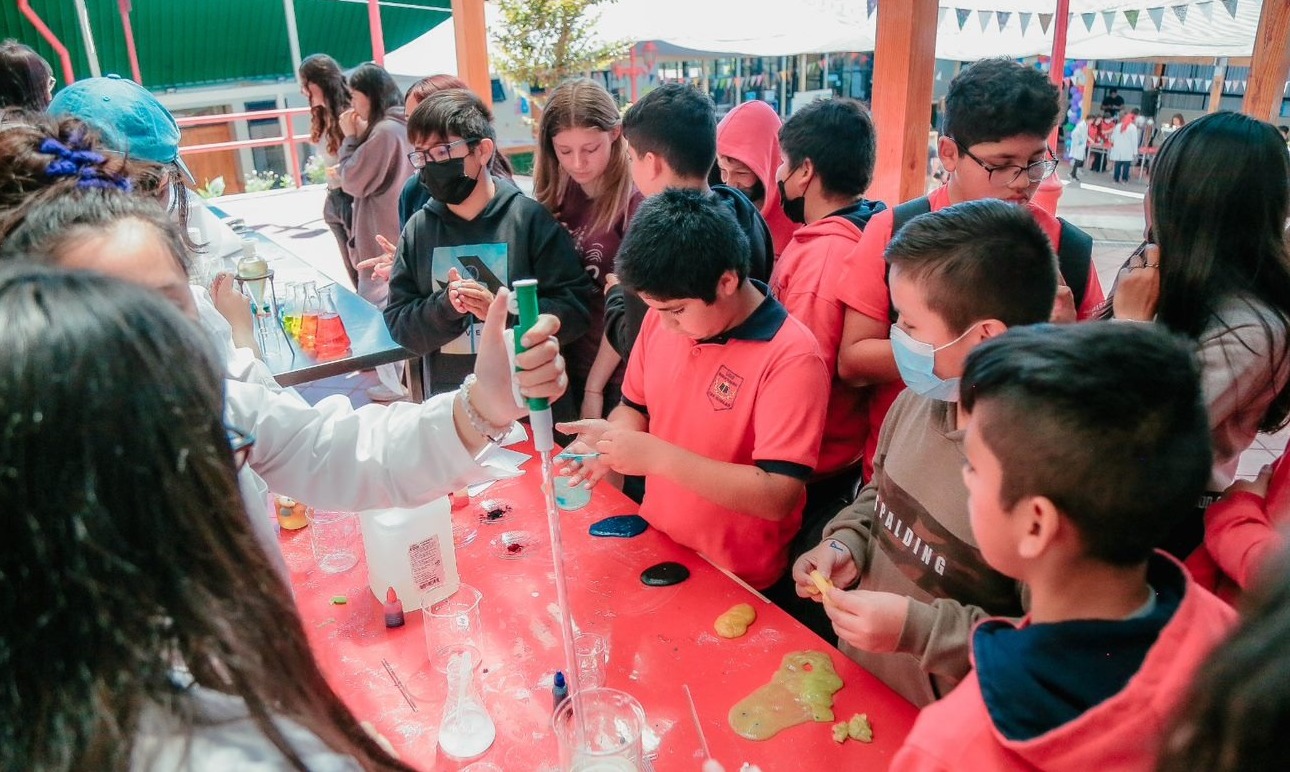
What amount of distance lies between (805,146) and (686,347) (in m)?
0.95

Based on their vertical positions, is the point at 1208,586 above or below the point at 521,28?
below

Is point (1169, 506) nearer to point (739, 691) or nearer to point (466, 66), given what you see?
point (739, 691)

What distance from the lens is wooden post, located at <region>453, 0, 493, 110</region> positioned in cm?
480

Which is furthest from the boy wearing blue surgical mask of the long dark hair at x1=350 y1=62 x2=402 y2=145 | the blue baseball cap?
the long dark hair at x1=350 y1=62 x2=402 y2=145

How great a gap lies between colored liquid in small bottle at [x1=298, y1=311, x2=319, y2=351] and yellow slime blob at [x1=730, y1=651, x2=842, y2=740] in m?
2.31

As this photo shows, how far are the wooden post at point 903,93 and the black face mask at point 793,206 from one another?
39.2 inches

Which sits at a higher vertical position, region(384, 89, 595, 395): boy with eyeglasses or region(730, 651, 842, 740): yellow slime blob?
region(384, 89, 595, 395): boy with eyeglasses

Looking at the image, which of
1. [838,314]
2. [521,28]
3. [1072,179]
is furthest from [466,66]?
[1072,179]

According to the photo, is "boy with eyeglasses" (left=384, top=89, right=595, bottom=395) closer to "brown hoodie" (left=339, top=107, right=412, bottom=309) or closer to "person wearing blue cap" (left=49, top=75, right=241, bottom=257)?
"person wearing blue cap" (left=49, top=75, right=241, bottom=257)

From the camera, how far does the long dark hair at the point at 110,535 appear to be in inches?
23.2

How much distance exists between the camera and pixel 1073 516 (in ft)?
2.91

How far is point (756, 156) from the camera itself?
2934mm

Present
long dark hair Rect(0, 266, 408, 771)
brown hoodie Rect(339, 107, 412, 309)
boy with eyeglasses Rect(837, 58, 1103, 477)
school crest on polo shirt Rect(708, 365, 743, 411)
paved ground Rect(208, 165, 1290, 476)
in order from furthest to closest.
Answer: paved ground Rect(208, 165, 1290, 476), brown hoodie Rect(339, 107, 412, 309), boy with eyeglasses Rect(837, 58, 1103, 477), school crest on polo shirt Rect(708, 365, 743, 411), long dark hair Rect(0, 266, 408, 771)

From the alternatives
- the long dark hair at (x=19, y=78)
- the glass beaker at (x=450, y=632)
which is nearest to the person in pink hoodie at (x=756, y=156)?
the glass beaker at (x=450, y=632)
